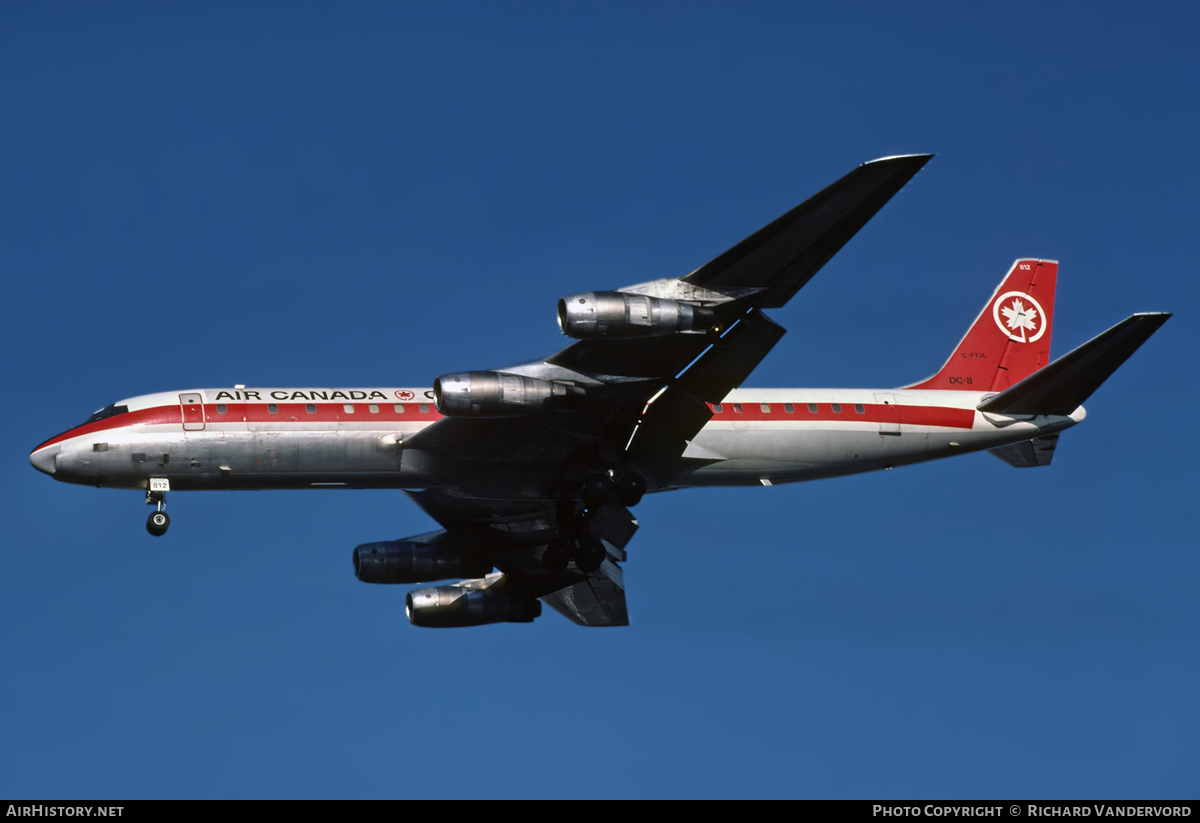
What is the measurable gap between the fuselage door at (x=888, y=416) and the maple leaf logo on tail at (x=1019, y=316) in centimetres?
649

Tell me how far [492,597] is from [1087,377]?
1906 cm

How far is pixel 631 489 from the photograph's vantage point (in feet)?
137

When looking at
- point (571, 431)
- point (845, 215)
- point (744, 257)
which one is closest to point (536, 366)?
point (571, 431)

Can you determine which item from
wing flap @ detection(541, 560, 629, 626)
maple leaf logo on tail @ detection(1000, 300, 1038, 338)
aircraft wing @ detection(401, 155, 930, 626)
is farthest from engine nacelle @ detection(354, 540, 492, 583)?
maple leaf logo on tail @ detection(1000, 300, 1038, 338)

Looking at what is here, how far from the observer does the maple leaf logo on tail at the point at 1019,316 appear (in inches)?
1948

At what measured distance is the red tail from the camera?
1895 inches

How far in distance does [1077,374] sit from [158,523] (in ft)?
82.5

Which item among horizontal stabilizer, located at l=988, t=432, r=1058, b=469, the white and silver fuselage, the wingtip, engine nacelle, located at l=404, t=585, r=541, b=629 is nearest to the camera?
the wingtip

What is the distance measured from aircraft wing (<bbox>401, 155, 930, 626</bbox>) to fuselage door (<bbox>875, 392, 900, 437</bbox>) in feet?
21.3

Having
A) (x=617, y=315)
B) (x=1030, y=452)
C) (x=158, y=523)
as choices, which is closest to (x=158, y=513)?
(x=158, y=523)

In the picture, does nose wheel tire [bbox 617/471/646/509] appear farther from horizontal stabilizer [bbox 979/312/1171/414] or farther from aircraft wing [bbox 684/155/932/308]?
horizontal stabilizer [bbox 979/312/1171/414]

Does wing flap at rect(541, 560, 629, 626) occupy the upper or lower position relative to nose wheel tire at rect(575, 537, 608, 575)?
lower

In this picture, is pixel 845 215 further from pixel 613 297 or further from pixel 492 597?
pixel 492 597

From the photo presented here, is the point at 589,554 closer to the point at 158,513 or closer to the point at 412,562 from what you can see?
the point at 412,562
